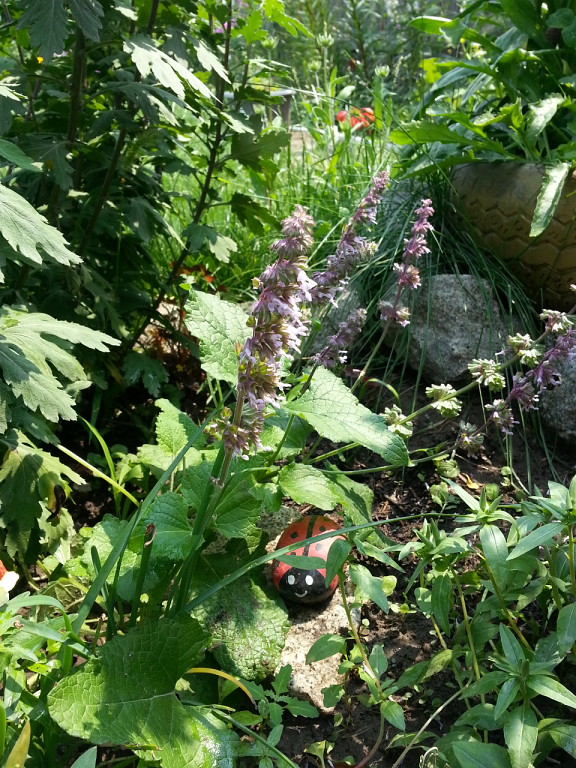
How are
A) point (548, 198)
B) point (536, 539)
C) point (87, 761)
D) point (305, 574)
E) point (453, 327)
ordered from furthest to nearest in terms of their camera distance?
point (453, 327)
point (548, 198)
point (305, 574)
point (536, 539)
point (87, 761)

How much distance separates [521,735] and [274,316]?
900 millimetres

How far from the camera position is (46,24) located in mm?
1750

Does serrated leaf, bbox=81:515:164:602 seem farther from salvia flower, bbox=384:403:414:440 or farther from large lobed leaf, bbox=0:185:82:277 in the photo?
salvia flower, bbox=384:403:414:440

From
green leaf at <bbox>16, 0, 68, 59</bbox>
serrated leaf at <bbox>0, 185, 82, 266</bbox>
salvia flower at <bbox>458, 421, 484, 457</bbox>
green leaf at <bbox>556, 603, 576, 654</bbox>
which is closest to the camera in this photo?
green leaf at <bbox>556, 603, 576, 654</bbox>

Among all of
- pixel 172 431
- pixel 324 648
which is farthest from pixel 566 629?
pixel 172 431

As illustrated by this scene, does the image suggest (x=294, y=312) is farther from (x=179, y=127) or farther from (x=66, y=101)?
(x=66, y=101)

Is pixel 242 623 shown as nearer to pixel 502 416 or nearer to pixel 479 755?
pixel 479 755

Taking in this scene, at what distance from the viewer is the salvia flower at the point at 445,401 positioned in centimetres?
209

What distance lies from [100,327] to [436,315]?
49.4 inches

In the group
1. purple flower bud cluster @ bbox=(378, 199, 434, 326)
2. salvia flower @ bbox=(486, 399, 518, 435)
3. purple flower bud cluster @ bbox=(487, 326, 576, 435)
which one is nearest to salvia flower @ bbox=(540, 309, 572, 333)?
purple flower bud cluster @ bbox=(487, 326, 576, 435)

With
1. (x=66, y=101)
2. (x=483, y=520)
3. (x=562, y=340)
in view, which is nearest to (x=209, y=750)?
(x=483, y=520)

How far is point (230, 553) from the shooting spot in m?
1.86

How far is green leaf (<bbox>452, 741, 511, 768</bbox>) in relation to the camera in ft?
4.33

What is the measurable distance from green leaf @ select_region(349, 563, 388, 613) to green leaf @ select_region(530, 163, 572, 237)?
1.48m
